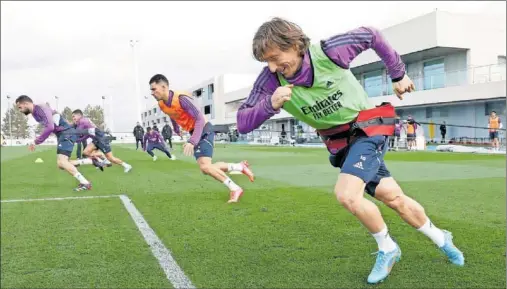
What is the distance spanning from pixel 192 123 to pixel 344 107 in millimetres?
4300

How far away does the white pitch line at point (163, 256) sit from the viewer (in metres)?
3.97

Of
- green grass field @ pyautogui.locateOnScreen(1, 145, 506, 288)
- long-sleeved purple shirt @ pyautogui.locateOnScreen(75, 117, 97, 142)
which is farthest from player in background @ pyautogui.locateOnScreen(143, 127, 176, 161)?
green grass field @ pyautogui.locateOnScreen(1, 145, 506, 288)

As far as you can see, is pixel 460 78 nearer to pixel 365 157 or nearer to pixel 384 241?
pixel 384 241

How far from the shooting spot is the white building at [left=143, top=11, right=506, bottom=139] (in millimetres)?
28680

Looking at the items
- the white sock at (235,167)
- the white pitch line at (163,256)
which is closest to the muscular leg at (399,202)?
the white pitch line at (163,256)

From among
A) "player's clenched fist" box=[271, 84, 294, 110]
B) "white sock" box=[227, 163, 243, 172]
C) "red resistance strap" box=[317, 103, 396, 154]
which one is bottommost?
"white sock" box=[227, 163, 243, 172]

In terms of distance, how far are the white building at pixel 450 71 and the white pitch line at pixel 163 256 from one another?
2151 centimetres

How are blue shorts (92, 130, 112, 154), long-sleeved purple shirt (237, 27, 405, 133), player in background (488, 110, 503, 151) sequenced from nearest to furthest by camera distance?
long-sleeved purple shirt (237, 27, 405, 133) → blue shorts (92, 130, 112, 154) → player in background (488, 110, 503, 151)

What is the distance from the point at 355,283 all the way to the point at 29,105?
8.25m

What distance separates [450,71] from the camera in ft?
98.2

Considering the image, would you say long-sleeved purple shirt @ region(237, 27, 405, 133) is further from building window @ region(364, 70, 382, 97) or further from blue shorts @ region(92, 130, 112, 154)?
building window @ region(364, 70, 382, 97)

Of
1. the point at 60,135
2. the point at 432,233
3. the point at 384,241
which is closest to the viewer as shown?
the point at 384,241

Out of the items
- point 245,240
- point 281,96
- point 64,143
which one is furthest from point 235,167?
point 281,96

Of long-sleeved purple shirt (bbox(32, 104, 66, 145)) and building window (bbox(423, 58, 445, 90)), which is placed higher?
building window (bbox(423, 58, 445, 90))
